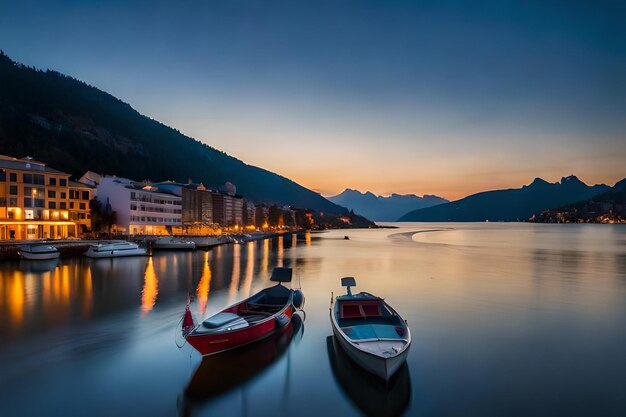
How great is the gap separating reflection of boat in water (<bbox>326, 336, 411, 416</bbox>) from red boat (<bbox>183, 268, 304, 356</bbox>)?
404cm

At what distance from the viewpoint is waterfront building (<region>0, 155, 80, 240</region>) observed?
65.6 m

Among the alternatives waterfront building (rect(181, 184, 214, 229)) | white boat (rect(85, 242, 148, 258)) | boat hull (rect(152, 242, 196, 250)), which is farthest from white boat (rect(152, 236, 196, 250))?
waterfront building (rect(181, 184, 214, 229))

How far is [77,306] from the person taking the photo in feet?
93.2

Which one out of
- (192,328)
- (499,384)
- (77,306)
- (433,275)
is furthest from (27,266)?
(499,384)

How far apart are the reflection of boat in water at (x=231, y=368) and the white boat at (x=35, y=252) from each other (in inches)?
1942

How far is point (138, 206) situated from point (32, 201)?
2246cm

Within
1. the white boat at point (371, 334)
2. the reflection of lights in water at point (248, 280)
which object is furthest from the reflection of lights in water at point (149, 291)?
the white boat at point (371, 334)

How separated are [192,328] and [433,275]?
130ft

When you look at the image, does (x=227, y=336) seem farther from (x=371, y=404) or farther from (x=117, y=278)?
(x=117, y=278)

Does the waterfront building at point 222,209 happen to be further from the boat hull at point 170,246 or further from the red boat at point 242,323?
the red boat at point 242,323

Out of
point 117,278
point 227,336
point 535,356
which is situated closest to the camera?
point 227,336

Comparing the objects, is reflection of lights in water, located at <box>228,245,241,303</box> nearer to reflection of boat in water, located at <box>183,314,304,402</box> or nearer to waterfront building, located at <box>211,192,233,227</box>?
reflection of boat in water, located at <box>183,314,304,402</box>

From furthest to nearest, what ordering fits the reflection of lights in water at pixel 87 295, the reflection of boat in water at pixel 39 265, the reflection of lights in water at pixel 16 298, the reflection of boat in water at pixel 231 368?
the reflection of boat in water at pixel 39 265 → the reflection of lights in water at pixel 87 295 → the reflection of lights in water at pixel 16 298 → the reflection of boat in water at pixel 231 368

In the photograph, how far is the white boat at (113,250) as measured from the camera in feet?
197
